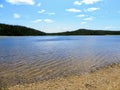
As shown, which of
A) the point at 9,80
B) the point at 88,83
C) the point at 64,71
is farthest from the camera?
the point at 64,71

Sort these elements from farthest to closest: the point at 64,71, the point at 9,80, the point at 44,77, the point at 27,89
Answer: the point at 64,71 < the point at 44,77 < the point at 9,80 < the point at 27,89

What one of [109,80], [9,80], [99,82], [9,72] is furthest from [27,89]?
[9,72]

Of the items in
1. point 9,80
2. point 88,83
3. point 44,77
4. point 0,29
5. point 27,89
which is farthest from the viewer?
point 0,29

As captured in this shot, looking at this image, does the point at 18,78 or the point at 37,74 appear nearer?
the point at 18,78

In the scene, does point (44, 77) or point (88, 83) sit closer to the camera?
point (88, 83)

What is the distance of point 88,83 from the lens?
13.8m

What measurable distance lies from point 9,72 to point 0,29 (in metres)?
179

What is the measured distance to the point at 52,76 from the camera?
17.6 metres

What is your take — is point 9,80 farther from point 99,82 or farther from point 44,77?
point 99,82

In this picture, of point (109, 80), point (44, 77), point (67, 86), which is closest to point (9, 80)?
point (44, 77)

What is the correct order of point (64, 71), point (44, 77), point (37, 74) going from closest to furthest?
point (44, 77) < point (37, 74) < point (64, 71)

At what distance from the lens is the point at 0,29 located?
19025 centimetres

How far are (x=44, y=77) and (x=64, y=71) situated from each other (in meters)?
3.20

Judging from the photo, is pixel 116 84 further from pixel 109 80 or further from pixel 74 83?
pixel 74 83
